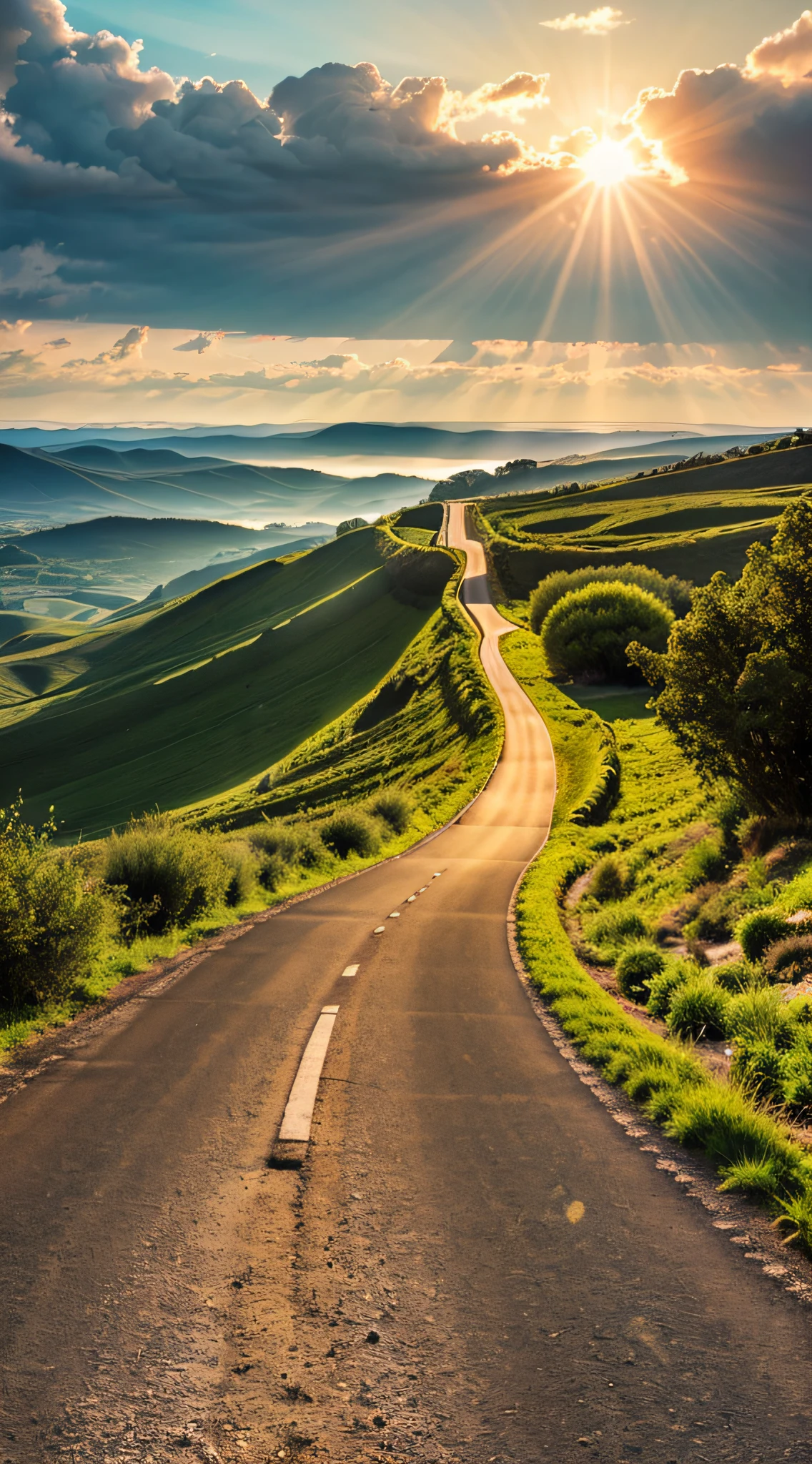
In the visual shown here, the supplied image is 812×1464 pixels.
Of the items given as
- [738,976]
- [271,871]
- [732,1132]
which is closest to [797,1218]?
[732,1132]

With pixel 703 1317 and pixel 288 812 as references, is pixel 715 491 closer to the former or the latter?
pixel 288 812

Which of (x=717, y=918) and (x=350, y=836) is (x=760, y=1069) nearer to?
(x=717, y=918)

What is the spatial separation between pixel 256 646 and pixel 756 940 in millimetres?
102188

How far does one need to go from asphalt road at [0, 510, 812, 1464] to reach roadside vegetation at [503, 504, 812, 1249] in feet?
3.15

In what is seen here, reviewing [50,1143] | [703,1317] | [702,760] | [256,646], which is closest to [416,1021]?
[50,1143]

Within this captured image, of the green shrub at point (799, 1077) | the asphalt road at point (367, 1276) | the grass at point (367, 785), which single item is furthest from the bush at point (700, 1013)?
the grass at point (367, 785)

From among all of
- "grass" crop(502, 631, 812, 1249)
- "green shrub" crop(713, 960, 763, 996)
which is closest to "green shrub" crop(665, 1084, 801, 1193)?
"grass" crop(502, 631, 812, 1249)

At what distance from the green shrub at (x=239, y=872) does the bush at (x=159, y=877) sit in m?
1.99

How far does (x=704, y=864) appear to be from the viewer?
63.4ft

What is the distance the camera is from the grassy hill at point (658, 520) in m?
97.9

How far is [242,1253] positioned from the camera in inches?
220

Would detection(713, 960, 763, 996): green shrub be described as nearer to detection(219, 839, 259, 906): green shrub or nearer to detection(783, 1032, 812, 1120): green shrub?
detection(783, 1032, 812, 1120): green shrub

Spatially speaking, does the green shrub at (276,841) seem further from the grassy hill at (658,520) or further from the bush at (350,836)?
the grassy hill at (658,520)

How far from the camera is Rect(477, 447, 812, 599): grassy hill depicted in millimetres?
97875
